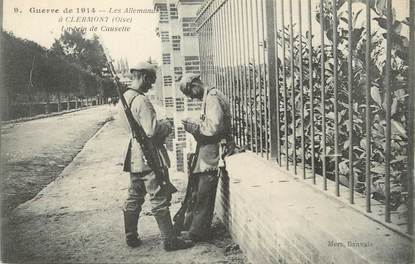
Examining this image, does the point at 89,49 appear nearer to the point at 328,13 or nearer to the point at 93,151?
the point at 328,13

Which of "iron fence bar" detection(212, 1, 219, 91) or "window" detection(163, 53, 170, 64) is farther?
"window" detection(163, 53, 170, 64)

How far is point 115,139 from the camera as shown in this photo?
8383 millimetres

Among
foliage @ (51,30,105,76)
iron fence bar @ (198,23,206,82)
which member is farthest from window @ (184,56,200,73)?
Result: foliage @ (51,30,105,76)

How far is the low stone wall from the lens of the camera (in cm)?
173

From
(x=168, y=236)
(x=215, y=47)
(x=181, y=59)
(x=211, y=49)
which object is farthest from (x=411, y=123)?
(x=181, y=59)

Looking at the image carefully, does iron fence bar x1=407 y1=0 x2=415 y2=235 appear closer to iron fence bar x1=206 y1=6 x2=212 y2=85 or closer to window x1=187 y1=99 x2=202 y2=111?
iron fence bar x1=206 y1=6 x2=212 y2=85

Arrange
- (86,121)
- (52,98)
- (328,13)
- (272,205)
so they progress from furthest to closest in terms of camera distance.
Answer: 1. (86,121)
2. (52,98)
3. (328,13)
4. (272,205)

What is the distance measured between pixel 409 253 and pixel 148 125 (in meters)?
2.35

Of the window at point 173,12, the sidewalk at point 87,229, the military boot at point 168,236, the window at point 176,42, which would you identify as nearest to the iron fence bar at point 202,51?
the window at point 176,42

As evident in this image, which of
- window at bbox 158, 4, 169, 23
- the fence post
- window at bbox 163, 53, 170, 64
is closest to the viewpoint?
the fence post

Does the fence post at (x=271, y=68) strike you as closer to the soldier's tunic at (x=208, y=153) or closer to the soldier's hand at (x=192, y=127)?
the soldier's tunic at (x=208, y=153)

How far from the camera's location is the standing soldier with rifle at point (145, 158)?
3.49m

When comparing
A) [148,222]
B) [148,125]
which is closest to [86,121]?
[148,222]

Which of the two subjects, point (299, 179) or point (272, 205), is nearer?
point (272, 205)
